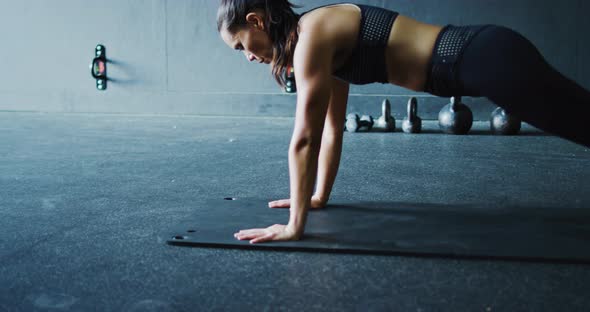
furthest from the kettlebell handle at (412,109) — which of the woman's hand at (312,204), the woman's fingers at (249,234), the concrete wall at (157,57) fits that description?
the woman's fingers at (249,234)

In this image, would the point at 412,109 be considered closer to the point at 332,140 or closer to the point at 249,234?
the point at 332,140

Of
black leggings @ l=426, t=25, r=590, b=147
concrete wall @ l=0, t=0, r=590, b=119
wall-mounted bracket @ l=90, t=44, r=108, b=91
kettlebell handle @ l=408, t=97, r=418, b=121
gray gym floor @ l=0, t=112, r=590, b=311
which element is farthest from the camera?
wall-mounted bracket @ l=90, t=44, r=108, b=91

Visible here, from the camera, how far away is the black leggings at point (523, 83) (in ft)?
4.32

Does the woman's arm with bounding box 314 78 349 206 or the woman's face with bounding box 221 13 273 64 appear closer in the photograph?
the woman's face with bounding box 221 13 273 64

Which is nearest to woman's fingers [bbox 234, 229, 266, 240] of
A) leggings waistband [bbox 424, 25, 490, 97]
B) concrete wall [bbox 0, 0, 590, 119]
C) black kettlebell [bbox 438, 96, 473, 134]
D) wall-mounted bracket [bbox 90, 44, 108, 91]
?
leggings waistband [bbox 424, 25, 490, 97]

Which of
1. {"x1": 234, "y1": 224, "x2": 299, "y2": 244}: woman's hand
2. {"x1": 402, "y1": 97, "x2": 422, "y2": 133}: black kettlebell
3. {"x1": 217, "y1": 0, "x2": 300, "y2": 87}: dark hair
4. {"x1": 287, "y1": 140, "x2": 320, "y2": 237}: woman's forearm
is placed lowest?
{"x1": 234, "y1": 224, "x2": 299, "y2": 244}: woman's hand

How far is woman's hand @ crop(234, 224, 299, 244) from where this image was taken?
4.65ft

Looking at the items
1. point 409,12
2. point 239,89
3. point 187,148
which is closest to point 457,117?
point 409,12

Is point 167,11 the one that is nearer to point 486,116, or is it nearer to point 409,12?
point 409,12

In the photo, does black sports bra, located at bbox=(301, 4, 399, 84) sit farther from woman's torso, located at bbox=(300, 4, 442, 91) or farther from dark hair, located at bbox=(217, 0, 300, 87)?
dark hair, located at bbox=(217, 0, 300, 87)

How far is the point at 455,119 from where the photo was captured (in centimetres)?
391

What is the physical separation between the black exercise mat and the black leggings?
0.92 ft

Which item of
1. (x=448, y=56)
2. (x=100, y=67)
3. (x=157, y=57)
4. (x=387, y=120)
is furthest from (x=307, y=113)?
(x=100, y=67)

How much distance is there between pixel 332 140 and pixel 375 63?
366 mm
